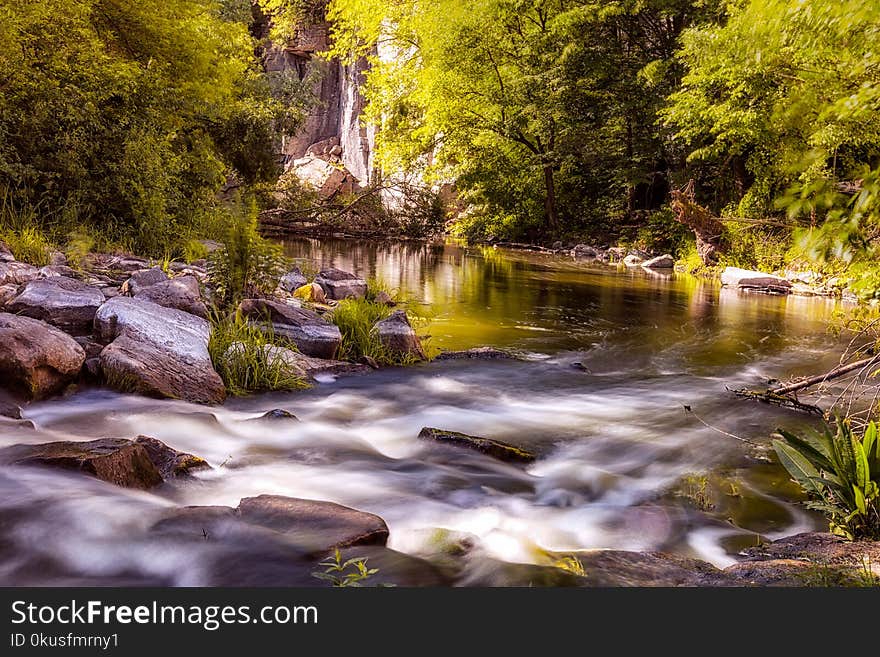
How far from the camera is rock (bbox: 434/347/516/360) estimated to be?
8.43 metres

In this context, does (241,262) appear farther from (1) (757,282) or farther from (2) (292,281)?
(1) (757,282)

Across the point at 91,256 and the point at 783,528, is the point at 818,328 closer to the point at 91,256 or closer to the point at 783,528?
the point at 783,528

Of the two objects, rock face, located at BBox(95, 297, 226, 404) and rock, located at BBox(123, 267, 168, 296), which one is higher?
rock, located at BBox(123, 267, 168, 296)

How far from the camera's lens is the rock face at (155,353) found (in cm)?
566

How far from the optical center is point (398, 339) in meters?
8.14

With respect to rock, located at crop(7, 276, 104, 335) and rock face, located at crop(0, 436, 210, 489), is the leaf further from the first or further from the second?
rock, located at crop(7, 276, 104, 335)

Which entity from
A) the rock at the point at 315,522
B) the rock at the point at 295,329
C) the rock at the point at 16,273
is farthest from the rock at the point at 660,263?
the rock at the point at 315,522

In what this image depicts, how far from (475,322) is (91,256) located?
5514 mm

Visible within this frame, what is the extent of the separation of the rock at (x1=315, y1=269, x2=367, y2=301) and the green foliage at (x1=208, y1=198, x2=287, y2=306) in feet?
5.55

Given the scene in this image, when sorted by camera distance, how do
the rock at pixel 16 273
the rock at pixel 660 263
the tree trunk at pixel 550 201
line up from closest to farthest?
the rock at pixel 16 273
the rock at pixel 660 263
the tree trunk at pixel 550 201

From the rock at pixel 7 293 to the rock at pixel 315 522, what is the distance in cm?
414

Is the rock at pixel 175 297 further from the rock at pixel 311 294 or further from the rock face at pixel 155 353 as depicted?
the rock at pixel 311 294

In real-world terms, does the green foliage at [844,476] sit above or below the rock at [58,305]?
below

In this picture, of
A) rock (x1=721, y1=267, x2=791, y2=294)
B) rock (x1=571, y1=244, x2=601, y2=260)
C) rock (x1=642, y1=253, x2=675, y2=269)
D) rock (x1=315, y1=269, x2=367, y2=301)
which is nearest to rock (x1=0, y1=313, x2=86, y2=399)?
rock (x1=315, y1=269, x2=367, y2=301)
